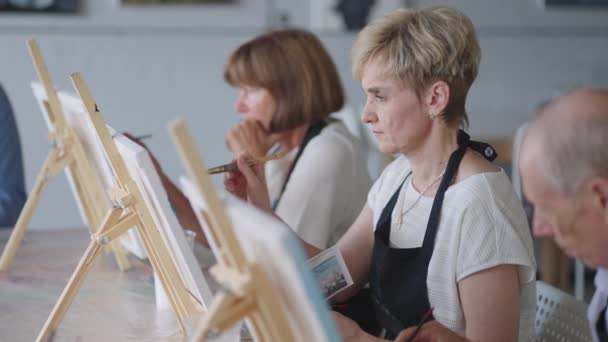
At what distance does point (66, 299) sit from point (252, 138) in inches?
39.8

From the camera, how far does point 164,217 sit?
1525 mm

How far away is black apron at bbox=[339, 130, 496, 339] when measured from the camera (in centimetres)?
178

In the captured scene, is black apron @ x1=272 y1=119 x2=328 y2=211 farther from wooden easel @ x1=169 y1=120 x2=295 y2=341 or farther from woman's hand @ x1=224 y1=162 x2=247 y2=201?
wooden easel @ x1=169 y1=120 x2=295 y2=341

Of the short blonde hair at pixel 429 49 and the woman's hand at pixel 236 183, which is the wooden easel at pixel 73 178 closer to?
the woman's hand at pixel 236 183

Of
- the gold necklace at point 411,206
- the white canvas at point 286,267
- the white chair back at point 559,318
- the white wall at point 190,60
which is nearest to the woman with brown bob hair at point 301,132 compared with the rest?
the gold necklace at point 411,206

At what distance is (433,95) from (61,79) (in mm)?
2843

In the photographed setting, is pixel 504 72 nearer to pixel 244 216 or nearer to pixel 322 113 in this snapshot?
pixel 322 113

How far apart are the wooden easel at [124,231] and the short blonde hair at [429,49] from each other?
0.54m

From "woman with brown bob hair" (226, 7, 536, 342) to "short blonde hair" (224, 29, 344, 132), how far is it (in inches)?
25.5

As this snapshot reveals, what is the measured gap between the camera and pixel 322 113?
260 cm

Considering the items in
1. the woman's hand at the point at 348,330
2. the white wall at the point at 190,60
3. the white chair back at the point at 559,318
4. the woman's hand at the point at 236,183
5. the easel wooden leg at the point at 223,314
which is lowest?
the white wall at the point at 190,60

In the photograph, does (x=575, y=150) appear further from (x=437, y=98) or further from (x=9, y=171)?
(x=9, y=171)

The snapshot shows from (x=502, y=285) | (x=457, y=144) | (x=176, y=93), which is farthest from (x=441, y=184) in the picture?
(x=176, y=93)

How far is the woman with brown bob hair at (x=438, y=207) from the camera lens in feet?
5.46
